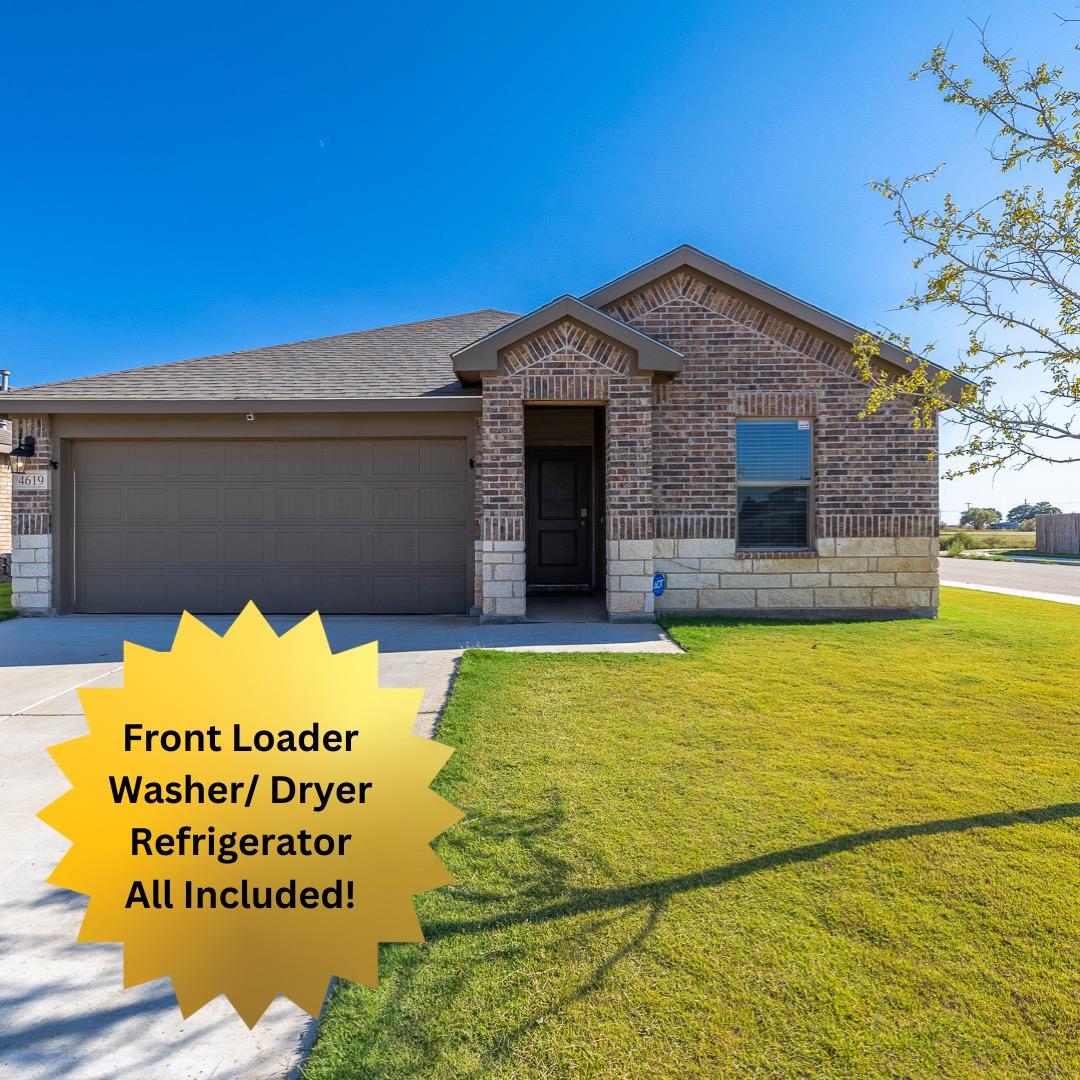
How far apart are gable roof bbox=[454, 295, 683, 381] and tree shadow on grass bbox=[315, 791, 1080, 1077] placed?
6.11 m

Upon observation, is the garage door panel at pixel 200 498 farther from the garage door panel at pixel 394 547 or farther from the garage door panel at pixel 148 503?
the garage door panel at pixel 394 547

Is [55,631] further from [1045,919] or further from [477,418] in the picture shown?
[1045,919]

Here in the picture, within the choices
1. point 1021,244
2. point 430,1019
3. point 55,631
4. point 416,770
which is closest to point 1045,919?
point 430,1019

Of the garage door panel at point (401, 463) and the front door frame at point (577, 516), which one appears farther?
the front door frame at point (577, 516)

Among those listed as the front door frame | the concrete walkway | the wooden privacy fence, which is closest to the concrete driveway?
the front door frame

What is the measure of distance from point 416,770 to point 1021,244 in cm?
465

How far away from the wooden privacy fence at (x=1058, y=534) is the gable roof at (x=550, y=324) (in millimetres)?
28849

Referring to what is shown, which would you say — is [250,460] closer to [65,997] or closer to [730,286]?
[730,286]

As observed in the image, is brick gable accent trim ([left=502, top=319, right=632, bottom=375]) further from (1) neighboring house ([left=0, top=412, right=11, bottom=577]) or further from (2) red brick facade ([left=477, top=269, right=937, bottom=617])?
(1) neighboring house ([left=0, top=412, right=11, bottom=577])

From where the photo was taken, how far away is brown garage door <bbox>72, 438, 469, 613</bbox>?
9242 millimetres

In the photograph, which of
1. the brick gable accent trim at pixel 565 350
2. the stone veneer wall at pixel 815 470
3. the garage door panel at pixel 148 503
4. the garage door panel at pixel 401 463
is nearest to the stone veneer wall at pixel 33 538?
the garage door panel at pixel 148 503

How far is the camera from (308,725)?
3.92 feet

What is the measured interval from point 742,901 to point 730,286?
833cm

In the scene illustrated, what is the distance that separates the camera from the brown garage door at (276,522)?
9.24 meters
